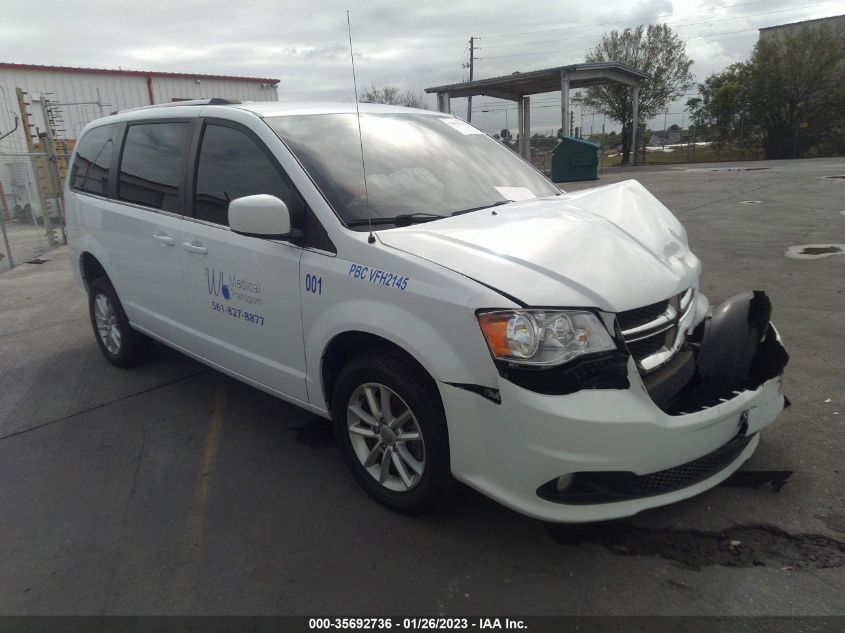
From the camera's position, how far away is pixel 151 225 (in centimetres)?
Result: 416

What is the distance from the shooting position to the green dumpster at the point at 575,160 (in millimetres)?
22781

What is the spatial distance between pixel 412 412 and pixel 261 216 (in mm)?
1168

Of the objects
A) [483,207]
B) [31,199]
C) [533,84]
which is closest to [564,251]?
[483,207]

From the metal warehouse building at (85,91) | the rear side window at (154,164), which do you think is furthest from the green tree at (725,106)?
the rear side window at (154,164)

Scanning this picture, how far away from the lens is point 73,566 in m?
2.77

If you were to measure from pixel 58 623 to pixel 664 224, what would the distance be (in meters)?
3.42

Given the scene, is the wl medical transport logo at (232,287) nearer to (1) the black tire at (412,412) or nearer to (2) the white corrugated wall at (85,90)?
(1) the black tire at (412,412)

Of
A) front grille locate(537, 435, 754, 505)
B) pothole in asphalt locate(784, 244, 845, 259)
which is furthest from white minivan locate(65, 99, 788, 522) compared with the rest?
pothole in asphalt locate(784, 244, 845, 259)

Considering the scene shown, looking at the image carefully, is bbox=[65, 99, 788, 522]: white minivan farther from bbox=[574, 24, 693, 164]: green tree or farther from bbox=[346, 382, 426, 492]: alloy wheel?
bbox=[574, 24, 693, 164]: green tree

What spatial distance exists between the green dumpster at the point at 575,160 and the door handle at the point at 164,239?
2022 centimetres

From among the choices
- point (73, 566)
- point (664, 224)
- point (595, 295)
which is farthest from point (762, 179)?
point (73, 566)

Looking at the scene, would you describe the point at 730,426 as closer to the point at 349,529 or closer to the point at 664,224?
the point at 664,224

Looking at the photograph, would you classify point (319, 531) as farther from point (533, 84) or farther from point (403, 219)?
point (533, 84)

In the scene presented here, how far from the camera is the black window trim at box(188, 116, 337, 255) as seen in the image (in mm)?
3018
